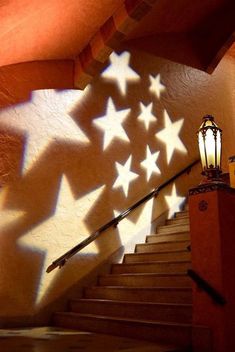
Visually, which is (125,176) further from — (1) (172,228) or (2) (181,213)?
(2) (181,213)

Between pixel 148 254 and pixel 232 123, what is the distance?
443 centimetres

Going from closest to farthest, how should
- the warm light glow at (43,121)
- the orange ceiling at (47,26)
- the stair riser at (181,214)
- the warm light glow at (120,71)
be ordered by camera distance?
the orange ceiling at (47,26) → the warm light glow at (43,121) → the warm light glow at (120,71) → the stair riser at (181,214)

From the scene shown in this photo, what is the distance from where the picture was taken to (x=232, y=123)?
833 cm

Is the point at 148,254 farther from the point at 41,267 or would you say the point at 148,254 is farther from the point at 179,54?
the point at 179,54

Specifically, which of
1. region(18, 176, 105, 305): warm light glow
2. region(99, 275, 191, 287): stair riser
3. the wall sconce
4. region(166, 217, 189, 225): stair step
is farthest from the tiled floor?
region(166, 217, 189, 225): stair step

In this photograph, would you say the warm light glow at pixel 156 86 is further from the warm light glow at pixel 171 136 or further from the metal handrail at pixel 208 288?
the metal handrail at pixel 208 288

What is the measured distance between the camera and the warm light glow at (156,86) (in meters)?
6.61

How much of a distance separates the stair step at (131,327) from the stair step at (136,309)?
5.3 inches

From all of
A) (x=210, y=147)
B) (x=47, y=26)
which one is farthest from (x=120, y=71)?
(x=210, y=147)

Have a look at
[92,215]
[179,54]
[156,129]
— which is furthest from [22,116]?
[179,54]

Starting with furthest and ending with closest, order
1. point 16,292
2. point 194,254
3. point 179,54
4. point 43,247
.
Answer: point 179,54 → point 43,247 → point 16,292 → point 194,254

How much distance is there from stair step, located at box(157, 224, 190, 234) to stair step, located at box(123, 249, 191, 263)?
689 millimetres

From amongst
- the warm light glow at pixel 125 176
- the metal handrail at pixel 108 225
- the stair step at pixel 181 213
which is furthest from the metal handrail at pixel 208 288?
the stair step at pixel 181 213

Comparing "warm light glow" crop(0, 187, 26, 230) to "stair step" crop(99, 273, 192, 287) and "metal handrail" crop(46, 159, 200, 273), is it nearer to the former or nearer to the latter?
"metal handrail" crop(46, 159, 200, 273)
